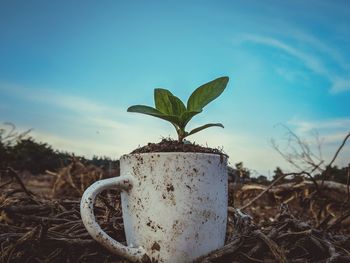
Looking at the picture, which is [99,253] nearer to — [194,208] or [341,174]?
[194,208]

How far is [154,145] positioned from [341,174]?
12.3ft

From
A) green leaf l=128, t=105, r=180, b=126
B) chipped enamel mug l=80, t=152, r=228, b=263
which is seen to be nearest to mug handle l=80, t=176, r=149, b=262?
chipped enamel mug l=80, t=152, r=228, b=263

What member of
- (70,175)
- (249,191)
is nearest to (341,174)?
(249,191)

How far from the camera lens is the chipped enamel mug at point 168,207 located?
98cm

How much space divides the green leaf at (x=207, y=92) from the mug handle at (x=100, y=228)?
284 mm

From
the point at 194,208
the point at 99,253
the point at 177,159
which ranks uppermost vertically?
the point at 177,159

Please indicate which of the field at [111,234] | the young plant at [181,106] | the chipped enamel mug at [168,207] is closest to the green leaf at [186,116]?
the young plant at [181,106]

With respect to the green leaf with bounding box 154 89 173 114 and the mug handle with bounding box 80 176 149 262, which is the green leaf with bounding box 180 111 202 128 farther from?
the mug handle with bounding box 80 176 149 262

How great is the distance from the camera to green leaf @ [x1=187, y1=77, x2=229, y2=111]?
1.08 m

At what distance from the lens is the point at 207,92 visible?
42.8 inches

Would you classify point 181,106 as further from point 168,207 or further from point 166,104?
point 168,207

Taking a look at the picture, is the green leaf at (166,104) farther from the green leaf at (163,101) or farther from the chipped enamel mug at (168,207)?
the chipped enamel mug at (168,207)

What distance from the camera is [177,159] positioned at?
3.26 ft

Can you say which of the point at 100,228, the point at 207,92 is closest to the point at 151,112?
the point at 207,92
